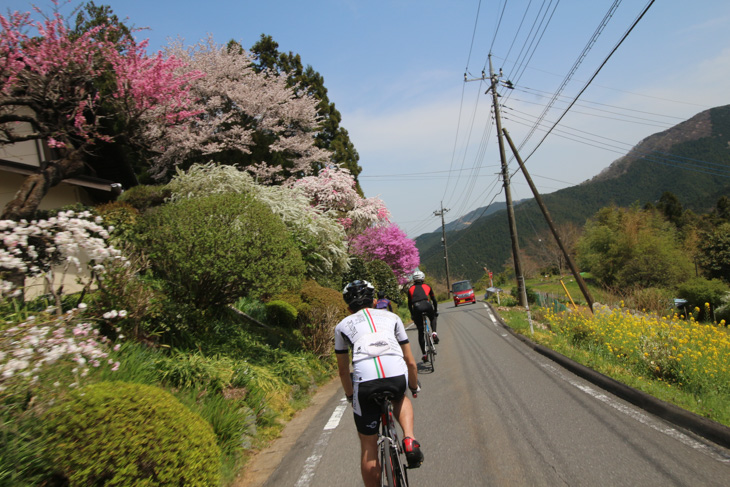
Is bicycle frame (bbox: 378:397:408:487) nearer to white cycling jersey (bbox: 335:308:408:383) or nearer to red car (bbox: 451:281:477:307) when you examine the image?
white cycling jersey (bbox: 335:308:408:383)

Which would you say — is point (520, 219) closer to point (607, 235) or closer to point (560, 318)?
point (607, 235)

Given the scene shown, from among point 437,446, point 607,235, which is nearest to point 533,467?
point 437,446

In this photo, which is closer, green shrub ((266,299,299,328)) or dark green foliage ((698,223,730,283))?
green shrub ((266,299,299,328))

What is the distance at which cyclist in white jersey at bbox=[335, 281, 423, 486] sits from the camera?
138 inches

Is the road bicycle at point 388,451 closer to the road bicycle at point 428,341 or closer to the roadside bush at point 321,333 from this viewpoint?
the road bicycle at point 428,341

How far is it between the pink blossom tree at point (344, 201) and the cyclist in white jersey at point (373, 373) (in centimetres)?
1764

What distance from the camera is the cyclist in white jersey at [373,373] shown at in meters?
3.52

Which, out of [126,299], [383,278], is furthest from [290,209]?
[383,278]

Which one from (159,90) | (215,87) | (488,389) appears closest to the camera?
(488,389)

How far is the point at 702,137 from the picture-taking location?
16512cm

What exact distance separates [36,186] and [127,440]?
687 centimetres

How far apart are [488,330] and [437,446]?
12.7 metres

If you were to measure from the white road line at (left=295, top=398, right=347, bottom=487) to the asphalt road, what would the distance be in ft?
0.04

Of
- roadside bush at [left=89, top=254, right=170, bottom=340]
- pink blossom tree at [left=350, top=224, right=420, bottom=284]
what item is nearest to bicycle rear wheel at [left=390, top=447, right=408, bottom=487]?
roadside bush at [left=89, top=254, right=170, bottom=340]
